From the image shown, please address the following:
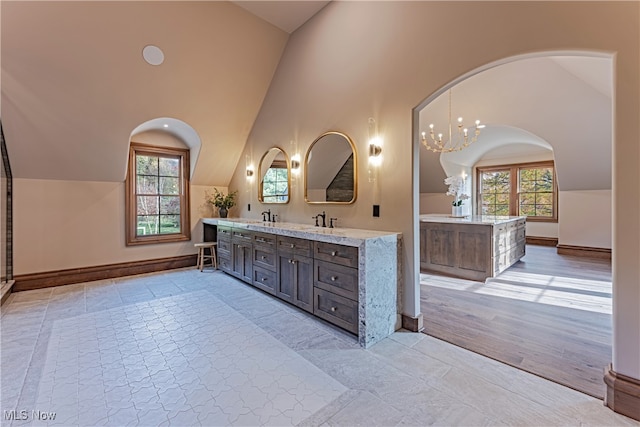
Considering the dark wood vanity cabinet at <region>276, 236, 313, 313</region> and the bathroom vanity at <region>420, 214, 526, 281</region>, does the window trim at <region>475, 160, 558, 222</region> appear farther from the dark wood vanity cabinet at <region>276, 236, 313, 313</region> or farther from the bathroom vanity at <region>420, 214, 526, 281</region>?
the dark wood vanity cabinet at <region>276, 236, 313, 313</region>

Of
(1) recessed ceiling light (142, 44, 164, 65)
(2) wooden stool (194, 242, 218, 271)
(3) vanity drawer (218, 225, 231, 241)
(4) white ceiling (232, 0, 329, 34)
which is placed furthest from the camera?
(2) wooden stool (194, 242, 218, 271)

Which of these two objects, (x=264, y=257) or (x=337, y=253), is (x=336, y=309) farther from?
(x=264, y=257)

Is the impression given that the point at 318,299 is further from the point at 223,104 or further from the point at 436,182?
the point at 436,182

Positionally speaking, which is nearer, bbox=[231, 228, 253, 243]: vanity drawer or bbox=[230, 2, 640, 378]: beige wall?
bbox=[230, 2, 640, 378]: beige wall

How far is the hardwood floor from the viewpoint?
7.47ft

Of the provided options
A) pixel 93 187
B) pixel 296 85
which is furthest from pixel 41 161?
pixel 296 85

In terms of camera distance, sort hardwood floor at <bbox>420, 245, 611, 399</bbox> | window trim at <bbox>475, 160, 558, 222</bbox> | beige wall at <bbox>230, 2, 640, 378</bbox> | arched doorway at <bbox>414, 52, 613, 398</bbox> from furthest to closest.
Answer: window trim at <bbox>475, 160, 558, 222</bbox>
arched doorway at <bbox>414, 52, 613, 398</bbox>
hardwood floor at <bbox>420, 245, 611, 399</bbox>
beige wall at <bbox>230, 2, 640, 378</bbox>

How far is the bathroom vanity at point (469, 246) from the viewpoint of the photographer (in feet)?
14.7

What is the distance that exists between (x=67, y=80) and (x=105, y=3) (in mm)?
1127

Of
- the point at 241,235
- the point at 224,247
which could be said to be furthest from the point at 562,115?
the point at 224,247

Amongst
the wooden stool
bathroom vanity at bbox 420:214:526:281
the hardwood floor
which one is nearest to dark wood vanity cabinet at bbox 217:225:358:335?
the hardwood floor

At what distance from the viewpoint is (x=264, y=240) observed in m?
3.96

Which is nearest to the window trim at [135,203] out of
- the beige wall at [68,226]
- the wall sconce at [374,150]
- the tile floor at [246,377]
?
the beige wall at [68,226]

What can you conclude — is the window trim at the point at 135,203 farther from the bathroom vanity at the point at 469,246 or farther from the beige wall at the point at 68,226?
the bathroom vanity at the point at 469,246
